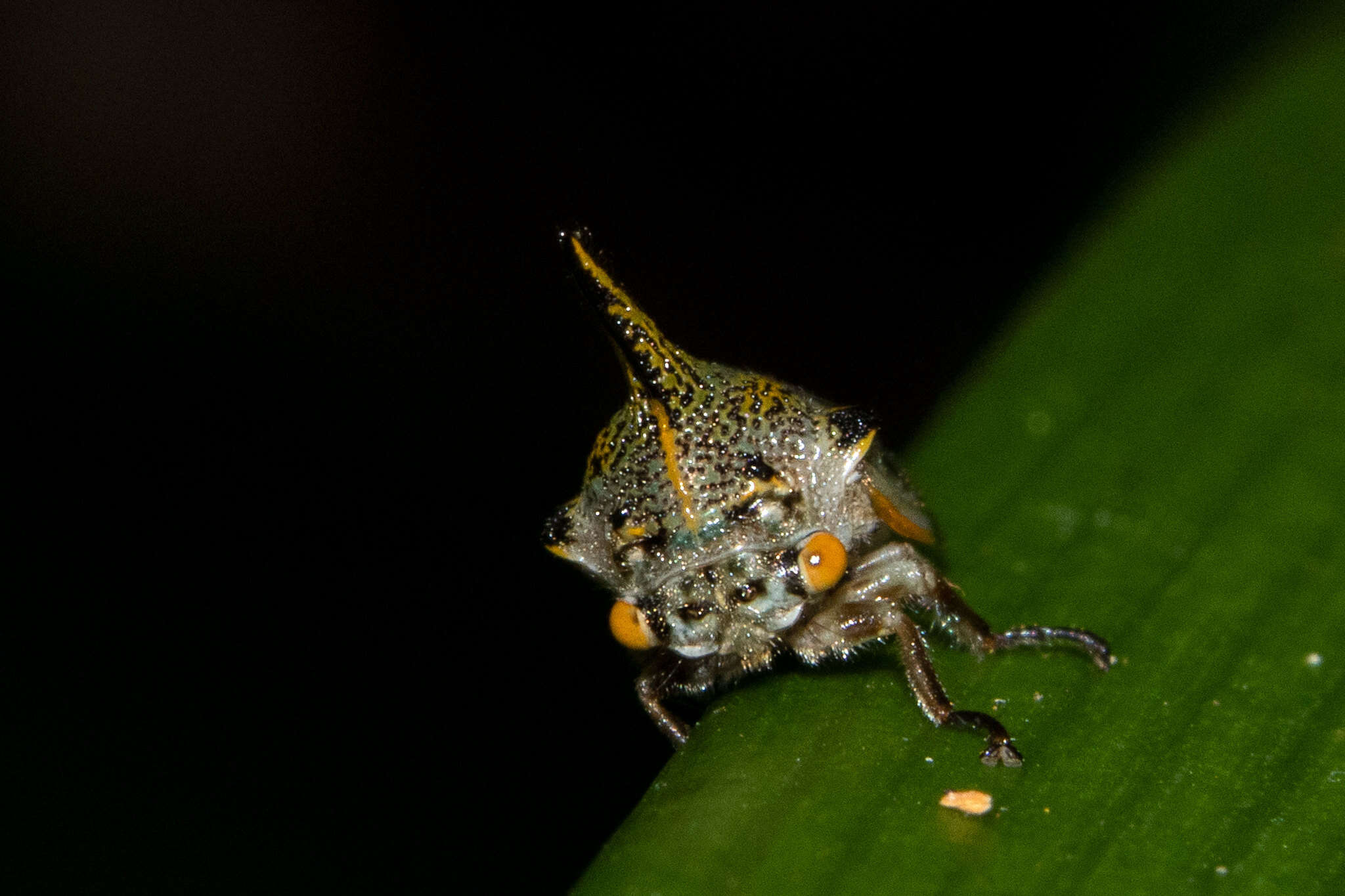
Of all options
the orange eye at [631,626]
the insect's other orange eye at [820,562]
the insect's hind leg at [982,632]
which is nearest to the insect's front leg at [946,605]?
the insect's hind leg at [982,632]

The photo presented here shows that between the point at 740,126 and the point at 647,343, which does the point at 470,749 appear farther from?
the point at 740,126

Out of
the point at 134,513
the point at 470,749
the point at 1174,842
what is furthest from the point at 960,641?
the point at 134,513

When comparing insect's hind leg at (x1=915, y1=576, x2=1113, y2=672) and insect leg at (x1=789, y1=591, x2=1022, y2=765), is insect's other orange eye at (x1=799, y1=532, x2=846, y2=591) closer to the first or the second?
insect leg at (x1=789, y1=591, x2=1022, y2=765)

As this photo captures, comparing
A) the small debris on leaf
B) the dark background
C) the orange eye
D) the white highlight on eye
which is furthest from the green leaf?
the dark background

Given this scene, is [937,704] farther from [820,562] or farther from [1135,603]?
[1135,603]

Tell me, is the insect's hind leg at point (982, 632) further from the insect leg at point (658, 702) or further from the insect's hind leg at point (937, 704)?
the insect leg at point (658, 702)

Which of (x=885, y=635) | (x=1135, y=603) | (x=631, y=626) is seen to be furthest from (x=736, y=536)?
(x=1135, y=603)
